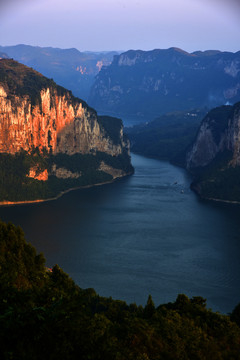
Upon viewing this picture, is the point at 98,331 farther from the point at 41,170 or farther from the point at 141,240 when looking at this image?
the point at 41,170

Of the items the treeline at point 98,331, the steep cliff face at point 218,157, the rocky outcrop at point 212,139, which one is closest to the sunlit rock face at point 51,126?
the rocky outcrop at point 212,139

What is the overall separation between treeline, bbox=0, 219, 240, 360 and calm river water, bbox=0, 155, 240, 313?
25.6m

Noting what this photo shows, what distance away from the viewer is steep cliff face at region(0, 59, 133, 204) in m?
129

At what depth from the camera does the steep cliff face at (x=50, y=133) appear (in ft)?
423

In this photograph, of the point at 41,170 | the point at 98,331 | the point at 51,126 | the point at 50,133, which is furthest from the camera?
the point at 51,126

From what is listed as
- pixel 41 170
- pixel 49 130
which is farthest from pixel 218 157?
pixel 41 170

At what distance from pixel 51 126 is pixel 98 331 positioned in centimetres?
12246

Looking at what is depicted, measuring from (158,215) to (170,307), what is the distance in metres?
66.2

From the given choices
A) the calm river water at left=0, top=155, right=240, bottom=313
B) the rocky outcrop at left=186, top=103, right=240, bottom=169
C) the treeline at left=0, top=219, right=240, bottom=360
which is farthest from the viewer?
the rocky outcrop at left=186, top=103, right=240, bottom=169

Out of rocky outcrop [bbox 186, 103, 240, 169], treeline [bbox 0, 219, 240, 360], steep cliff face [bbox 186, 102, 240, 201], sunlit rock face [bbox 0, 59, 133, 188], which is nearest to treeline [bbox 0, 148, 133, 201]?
sunlit rock face [bbox 0, 59, 133, 188]

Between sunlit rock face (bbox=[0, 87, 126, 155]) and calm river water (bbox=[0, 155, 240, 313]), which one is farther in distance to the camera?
sunlit rock face (bbox=[0, 87, 126, 155])

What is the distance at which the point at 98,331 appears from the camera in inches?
974

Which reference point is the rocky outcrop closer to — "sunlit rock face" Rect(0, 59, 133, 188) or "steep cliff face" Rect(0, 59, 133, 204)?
"sunlit rock face" Rect(0, 59, 133, 188)

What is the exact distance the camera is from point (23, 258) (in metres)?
42.4
